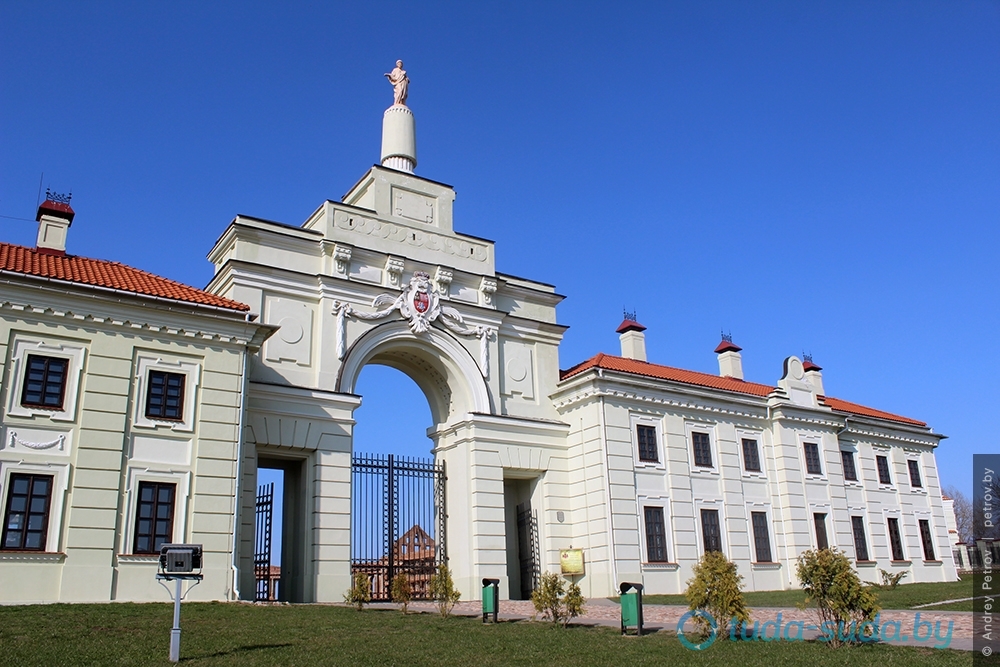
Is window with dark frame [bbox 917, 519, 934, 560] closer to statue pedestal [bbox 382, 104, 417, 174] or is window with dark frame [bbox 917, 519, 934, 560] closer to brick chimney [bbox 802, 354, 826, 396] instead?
brick chimney [bbox 802, 354, 826, 396]

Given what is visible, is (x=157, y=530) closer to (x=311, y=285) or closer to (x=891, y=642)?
(x=311, y=285)

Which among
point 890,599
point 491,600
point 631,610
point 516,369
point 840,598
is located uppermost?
point 516,369

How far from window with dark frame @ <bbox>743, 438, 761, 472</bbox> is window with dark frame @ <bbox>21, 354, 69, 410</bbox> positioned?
23870 millimetres

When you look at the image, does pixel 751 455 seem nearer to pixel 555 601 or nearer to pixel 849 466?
pixel 849 466

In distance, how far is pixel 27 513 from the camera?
18812 millimetres

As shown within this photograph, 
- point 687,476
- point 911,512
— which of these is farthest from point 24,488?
point 911,512

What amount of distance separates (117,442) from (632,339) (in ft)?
75.2

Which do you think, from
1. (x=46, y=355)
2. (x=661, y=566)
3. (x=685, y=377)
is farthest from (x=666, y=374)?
(x=46, y=355)

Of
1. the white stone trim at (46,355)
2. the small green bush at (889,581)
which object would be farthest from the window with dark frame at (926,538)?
the white stone trim at (46,355)

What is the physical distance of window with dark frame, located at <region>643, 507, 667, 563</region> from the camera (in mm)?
28734

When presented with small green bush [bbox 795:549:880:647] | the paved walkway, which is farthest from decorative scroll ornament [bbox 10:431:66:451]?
small green bush [bbox 795:549:880:647]

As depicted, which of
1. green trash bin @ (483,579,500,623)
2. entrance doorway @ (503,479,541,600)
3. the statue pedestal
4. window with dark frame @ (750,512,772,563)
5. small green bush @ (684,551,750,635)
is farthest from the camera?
window with dark frame @ (750,512,772,563)

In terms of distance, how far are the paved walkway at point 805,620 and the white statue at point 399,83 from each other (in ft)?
61.1

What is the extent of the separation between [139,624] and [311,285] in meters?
13.1
